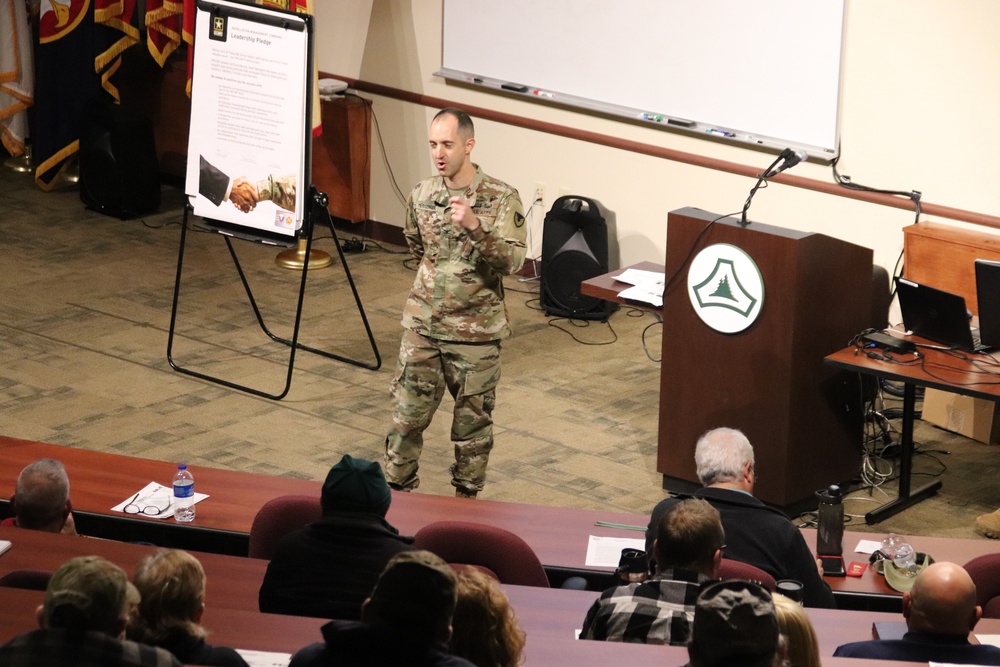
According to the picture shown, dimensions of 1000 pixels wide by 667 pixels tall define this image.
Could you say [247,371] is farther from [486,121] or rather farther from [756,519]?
[756,519]

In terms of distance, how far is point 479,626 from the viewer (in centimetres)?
295

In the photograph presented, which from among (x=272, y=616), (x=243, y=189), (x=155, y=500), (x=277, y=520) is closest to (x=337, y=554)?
(x=272, y=616)

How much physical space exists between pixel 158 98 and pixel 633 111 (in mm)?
4364

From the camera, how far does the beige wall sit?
7074 mm

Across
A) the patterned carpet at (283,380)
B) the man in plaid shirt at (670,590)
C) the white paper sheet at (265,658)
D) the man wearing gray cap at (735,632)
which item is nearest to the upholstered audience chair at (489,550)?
the man in plaid shirt at (670,590)

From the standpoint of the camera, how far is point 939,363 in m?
5.67

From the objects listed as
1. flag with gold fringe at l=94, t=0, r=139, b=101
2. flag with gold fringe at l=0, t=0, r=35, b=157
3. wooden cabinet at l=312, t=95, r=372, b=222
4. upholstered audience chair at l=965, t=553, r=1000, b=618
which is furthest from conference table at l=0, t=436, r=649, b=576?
flag with gold fringe at l=0, t=0, r=35, b=157

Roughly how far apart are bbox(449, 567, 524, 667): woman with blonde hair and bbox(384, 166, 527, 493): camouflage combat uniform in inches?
93.5

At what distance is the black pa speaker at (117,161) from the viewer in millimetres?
10234

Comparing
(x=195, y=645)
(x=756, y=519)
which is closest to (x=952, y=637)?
(x=756, y=519)

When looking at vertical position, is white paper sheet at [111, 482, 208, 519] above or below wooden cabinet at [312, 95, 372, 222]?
below

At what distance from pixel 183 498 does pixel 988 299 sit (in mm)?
3147

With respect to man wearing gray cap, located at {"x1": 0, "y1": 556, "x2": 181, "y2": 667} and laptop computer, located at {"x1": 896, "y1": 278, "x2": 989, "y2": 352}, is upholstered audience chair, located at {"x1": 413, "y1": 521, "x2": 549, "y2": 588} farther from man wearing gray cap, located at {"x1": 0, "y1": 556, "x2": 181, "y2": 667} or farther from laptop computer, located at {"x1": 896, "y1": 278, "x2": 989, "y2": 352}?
laptop computer, located at {"x1": 896, "y1": 278, "x2": 989, "y2": 352}

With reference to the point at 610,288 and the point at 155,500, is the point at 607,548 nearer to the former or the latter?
the point at 155,500
